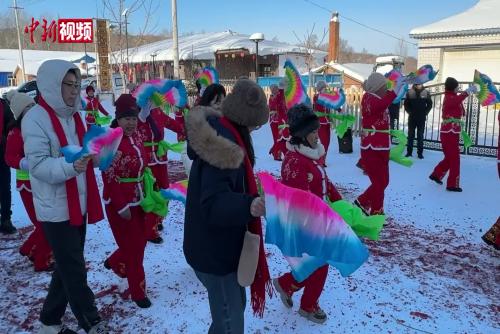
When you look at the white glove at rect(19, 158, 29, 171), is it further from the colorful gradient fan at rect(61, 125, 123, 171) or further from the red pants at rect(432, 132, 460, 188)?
the red pants at rect(432, 132, 460, 188)

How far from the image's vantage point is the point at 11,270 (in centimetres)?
429

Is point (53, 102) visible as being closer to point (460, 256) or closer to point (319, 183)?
point (319, 183)

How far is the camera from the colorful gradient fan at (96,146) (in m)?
2.54

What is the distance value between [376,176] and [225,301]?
12.5 feet

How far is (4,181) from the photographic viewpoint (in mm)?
5250

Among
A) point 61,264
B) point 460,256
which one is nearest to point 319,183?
point 61,264

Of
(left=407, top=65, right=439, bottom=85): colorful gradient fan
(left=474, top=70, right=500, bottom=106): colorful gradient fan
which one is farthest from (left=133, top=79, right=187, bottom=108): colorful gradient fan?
(left=474, top=70, right=500, bottom=106): colorful gradient fan

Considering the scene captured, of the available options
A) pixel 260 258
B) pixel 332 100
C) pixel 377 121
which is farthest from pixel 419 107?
pixel 260 258

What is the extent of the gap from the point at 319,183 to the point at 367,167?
2.71m

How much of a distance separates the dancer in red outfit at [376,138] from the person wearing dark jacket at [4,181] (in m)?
4.30

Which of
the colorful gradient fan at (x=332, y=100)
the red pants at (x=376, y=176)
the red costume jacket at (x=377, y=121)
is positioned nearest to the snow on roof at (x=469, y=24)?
the colorful gradient fan at (x=332, y=100)

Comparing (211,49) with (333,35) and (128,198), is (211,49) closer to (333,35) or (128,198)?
(333,35)

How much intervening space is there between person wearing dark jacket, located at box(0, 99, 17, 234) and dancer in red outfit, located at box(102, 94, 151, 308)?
2.29m

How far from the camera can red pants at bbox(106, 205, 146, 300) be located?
3.45 m
